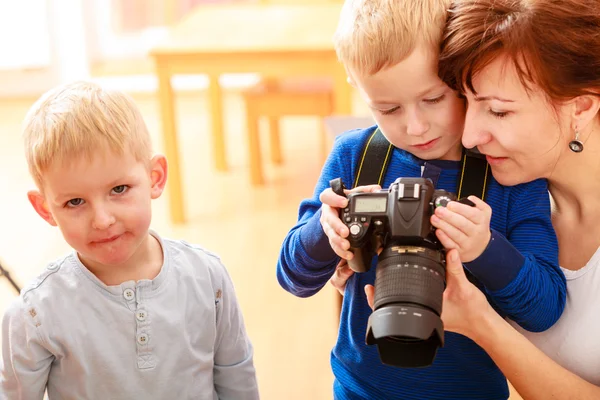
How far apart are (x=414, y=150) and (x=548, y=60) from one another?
24 cm

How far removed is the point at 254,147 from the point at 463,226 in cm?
269

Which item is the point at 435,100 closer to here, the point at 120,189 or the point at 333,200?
the point at 333,200

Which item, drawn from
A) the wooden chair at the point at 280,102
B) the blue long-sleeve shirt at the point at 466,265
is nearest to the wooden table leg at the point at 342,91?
the wooden chair at the point at 280,102

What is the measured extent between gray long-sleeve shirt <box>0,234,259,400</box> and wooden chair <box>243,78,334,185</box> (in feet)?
7.45

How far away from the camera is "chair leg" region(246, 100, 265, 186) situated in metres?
3.62

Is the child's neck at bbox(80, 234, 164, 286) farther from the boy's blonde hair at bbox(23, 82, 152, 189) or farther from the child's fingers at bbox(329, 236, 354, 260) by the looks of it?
the child's fingers at bbox(329, 236, 354, 260)

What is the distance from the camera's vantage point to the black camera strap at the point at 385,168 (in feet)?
4.15

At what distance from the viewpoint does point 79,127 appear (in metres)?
1.19

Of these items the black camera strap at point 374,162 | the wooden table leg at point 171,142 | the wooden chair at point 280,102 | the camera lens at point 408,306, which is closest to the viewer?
the camera lens at point 408,306

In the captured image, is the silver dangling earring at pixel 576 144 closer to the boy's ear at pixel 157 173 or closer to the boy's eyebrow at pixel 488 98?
the boy's eyebrow at pixel 488 98

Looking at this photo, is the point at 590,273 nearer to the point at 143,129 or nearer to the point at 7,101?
the point at 143,129

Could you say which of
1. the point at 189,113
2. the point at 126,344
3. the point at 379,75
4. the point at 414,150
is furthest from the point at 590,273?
the point at 189,113

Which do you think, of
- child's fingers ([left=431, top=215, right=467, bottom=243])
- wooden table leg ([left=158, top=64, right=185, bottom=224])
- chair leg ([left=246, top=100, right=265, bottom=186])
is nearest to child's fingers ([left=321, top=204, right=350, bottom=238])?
child's fingers ([left=431, top=215, right=467, bottom=243])

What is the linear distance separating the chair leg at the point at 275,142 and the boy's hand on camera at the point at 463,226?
2.87 m
